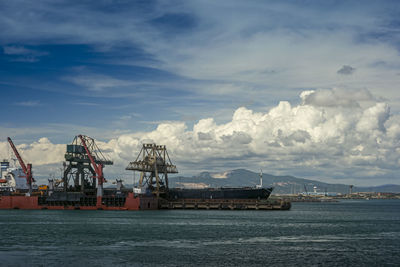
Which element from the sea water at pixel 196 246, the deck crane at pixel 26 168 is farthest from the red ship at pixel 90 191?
the sea water at pixel 196 246

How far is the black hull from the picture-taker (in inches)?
5335

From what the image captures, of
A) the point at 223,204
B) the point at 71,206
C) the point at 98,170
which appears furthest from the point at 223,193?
the point at 71,206

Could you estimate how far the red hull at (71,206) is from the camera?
124 m

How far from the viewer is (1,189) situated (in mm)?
151750

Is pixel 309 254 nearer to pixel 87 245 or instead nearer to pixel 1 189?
pixel 87 245

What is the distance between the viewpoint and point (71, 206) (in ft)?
428

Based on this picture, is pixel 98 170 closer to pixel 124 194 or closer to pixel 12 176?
pixel 124 194

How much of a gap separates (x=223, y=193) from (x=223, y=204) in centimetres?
640

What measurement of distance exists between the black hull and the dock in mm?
2280

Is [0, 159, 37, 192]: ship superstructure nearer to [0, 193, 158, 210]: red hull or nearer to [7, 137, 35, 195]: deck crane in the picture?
[7, 137, 35, 195]: deck crane

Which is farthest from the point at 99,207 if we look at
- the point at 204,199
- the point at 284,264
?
the point at 284,264

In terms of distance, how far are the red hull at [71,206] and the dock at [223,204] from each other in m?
6.15

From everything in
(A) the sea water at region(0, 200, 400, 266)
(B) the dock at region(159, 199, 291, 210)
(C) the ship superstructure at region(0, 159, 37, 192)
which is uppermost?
(C) the ship superstructure at region(0, 159, 37, 192)

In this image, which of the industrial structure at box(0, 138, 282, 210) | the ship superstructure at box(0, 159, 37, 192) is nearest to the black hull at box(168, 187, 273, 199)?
the industrial structure at box(0, 138, 282, 210)
